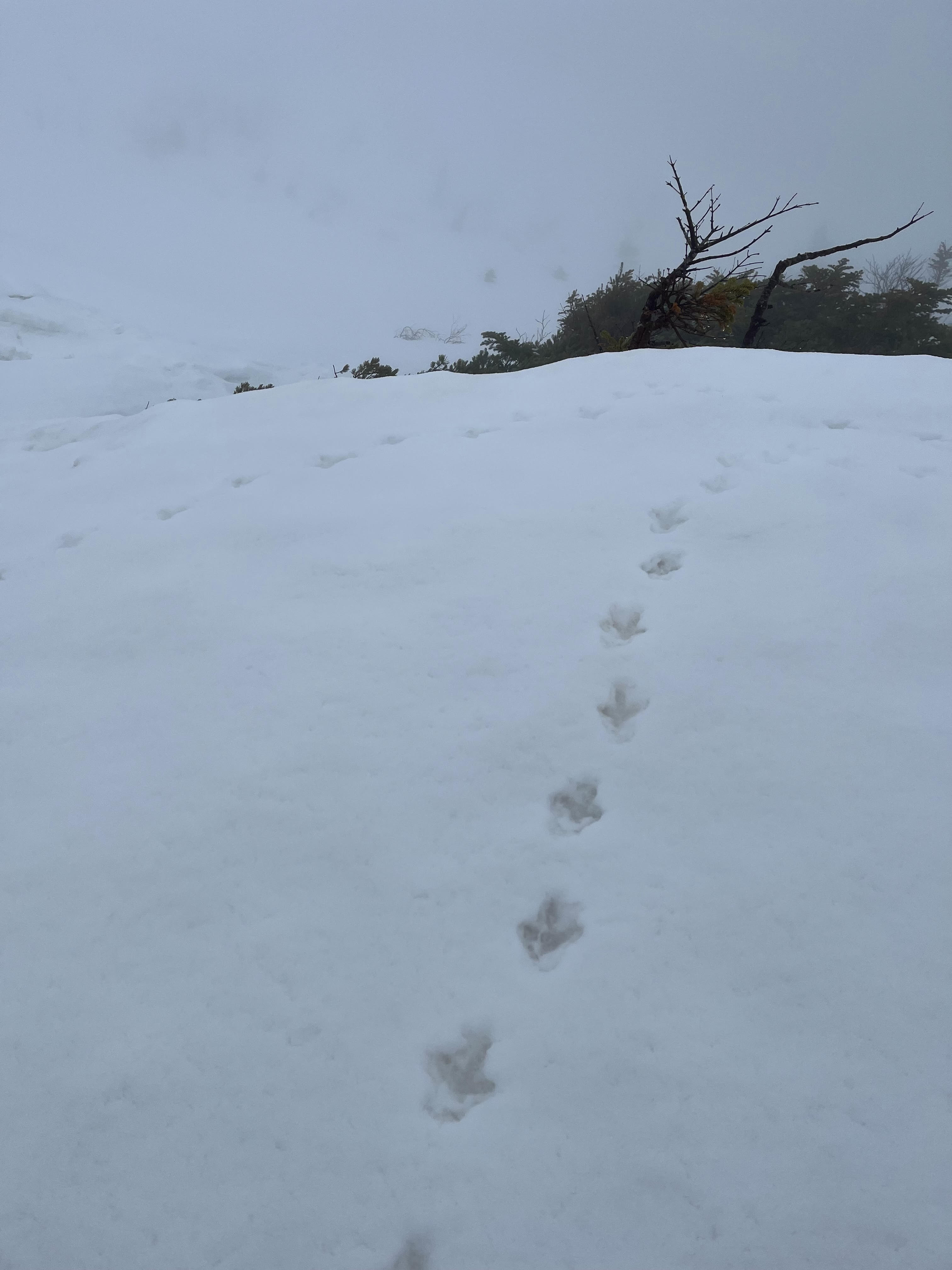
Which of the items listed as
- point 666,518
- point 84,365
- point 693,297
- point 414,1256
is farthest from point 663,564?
Result: point 84,365

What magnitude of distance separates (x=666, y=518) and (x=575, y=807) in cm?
131

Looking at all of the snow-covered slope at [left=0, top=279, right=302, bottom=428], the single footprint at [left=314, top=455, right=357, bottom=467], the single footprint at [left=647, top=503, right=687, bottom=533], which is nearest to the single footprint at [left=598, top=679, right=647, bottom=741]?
→ the single footprint at [left=647, top=503, right=687, bottom=533]

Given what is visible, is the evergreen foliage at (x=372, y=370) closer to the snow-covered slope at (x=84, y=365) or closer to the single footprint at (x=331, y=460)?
the snow-covered slope at (x=84, y=365)

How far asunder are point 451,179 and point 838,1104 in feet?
124

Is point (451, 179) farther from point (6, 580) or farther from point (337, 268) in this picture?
point (6, 580)

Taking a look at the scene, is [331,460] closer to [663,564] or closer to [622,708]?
[663,564]

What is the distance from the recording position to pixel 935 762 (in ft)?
5.50

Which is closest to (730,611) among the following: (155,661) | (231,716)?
(231,716)

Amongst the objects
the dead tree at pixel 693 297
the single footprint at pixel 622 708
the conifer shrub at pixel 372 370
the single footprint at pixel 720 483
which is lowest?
the single footprint at pixel 622 708

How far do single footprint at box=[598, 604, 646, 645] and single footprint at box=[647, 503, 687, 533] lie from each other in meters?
0.45

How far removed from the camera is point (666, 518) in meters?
2.53

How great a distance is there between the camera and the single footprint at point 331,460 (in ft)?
10.2

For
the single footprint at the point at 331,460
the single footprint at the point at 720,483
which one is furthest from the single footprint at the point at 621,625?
the single footprint at the point at 331,460

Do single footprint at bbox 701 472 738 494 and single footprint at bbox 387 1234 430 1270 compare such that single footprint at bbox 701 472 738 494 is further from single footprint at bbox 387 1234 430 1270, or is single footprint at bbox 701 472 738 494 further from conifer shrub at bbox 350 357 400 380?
conifer shrub at bbox 350 357 400 380
